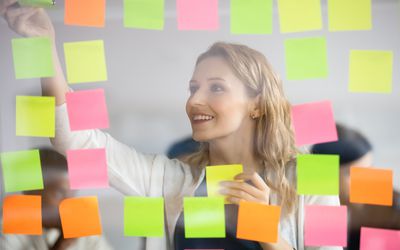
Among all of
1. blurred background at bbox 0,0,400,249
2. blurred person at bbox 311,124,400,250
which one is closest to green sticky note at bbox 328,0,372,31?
blurred background at bbox 0,0,400,249

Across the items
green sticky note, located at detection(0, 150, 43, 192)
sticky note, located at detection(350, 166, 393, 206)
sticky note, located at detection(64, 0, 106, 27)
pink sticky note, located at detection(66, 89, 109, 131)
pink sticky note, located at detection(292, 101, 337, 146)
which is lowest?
sticky note, located at detection(350, 166, 393, 206)

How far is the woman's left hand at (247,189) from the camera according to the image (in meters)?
1.27

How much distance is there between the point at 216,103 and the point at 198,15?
267 millimetres

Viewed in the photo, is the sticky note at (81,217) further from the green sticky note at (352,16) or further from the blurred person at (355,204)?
the green sticky note at (352,16)

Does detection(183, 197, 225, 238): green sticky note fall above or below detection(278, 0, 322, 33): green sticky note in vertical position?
below

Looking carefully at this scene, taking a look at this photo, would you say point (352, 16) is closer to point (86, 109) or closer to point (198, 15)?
point (198, 15)

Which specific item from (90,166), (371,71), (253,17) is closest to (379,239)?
(371,71)

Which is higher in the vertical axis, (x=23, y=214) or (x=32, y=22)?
(x=32, y=22)

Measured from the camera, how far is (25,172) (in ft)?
4.35

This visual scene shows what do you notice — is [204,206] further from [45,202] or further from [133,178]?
[45,202]

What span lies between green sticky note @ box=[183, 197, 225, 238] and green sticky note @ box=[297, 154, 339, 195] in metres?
0.24

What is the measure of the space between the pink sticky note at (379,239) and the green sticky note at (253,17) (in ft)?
2.13

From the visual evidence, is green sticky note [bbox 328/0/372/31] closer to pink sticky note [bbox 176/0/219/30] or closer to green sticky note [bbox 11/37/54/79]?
pink sticky note [bbox 176/0/219/30]

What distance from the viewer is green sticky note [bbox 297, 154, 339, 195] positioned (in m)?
1.27
